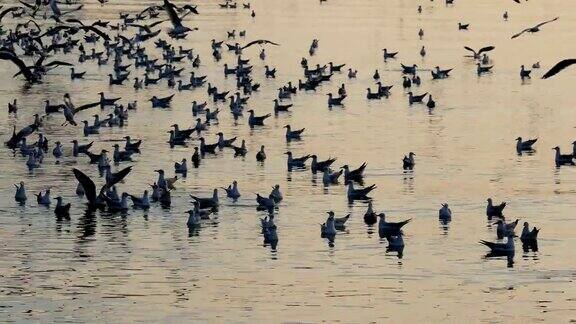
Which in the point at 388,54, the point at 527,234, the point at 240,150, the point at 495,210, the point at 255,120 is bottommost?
the point at 527,234

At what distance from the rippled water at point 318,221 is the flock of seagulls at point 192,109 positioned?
1.34 feet

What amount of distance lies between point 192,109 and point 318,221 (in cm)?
2571

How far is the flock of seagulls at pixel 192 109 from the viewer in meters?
38.9

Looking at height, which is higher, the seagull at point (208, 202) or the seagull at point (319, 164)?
the seagull at point (319, 164)

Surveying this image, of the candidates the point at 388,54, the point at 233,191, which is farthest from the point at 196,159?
the point at 388,54

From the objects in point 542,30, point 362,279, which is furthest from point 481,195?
point 542,30

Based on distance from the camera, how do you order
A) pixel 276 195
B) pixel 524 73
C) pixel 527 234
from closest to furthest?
pixel 527 234, pixel 276 195, pixel 524 73

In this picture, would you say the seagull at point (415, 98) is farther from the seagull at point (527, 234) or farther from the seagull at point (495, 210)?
the seagull at point (527, 234)

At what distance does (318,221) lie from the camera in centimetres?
3959

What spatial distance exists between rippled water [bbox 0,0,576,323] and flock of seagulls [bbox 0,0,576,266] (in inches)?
16.1

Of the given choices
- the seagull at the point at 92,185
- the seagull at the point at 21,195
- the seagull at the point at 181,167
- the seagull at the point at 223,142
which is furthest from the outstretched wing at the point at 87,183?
the seagull at the point at 223,142

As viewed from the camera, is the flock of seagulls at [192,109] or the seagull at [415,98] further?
the seagull at [415,98]

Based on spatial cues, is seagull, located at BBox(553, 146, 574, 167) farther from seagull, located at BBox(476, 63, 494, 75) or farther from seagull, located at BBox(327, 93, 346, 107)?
seagull, located at BBox(476, 63, 494, 75)

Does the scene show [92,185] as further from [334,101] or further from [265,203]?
[334,101]
